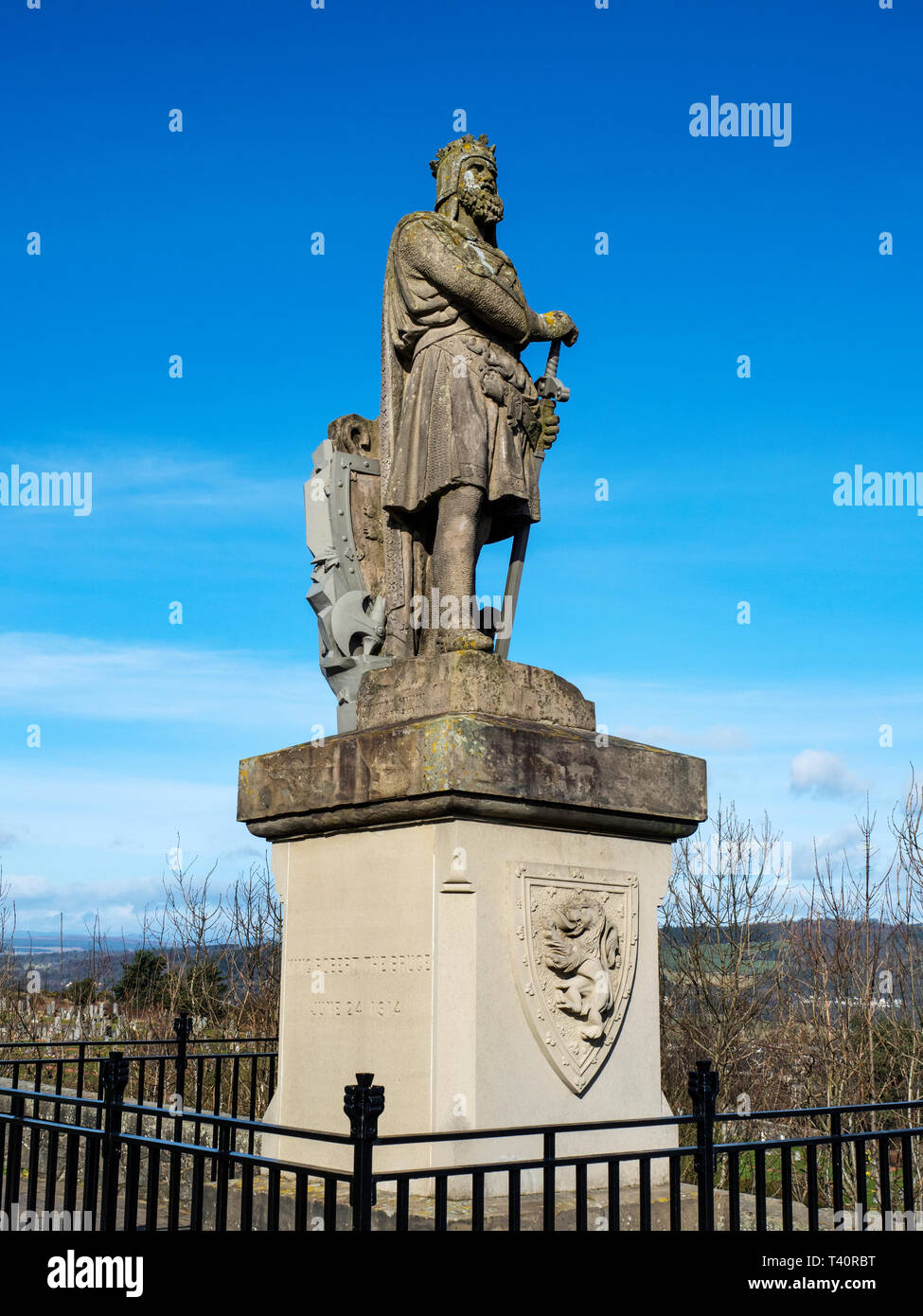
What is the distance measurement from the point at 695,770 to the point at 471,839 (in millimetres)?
1506

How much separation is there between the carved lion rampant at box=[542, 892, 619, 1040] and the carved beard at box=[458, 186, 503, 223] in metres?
3.54

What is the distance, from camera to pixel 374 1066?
544 cm

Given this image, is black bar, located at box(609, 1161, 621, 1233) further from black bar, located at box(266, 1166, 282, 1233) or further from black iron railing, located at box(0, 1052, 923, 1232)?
black bar, located at box(266, 1166, 282, 1233)

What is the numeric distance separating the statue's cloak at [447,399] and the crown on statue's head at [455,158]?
1.01 ft

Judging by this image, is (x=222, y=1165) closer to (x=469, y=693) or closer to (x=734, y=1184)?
(x=734, y=1184)

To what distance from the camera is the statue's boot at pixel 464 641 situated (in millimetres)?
5926

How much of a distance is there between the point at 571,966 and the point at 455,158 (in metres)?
4.21

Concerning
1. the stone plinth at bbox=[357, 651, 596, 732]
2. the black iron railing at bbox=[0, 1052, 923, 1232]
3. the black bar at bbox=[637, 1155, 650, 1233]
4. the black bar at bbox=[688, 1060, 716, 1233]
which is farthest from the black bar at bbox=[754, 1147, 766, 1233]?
the stone plinth at bbox=[357, 651, 596, 732]

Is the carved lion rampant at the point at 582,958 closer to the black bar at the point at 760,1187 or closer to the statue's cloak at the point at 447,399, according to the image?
the black bar at the point at 760,1187

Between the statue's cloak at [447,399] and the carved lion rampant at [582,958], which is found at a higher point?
the statue's cloak at [447,399]

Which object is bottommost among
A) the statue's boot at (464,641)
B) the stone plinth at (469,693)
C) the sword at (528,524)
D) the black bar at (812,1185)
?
the black bar at (812,1185)

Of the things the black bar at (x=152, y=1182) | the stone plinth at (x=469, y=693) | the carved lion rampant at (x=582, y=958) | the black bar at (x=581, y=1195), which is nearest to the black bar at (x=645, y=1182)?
the black bar at (x=581, y=1195)
